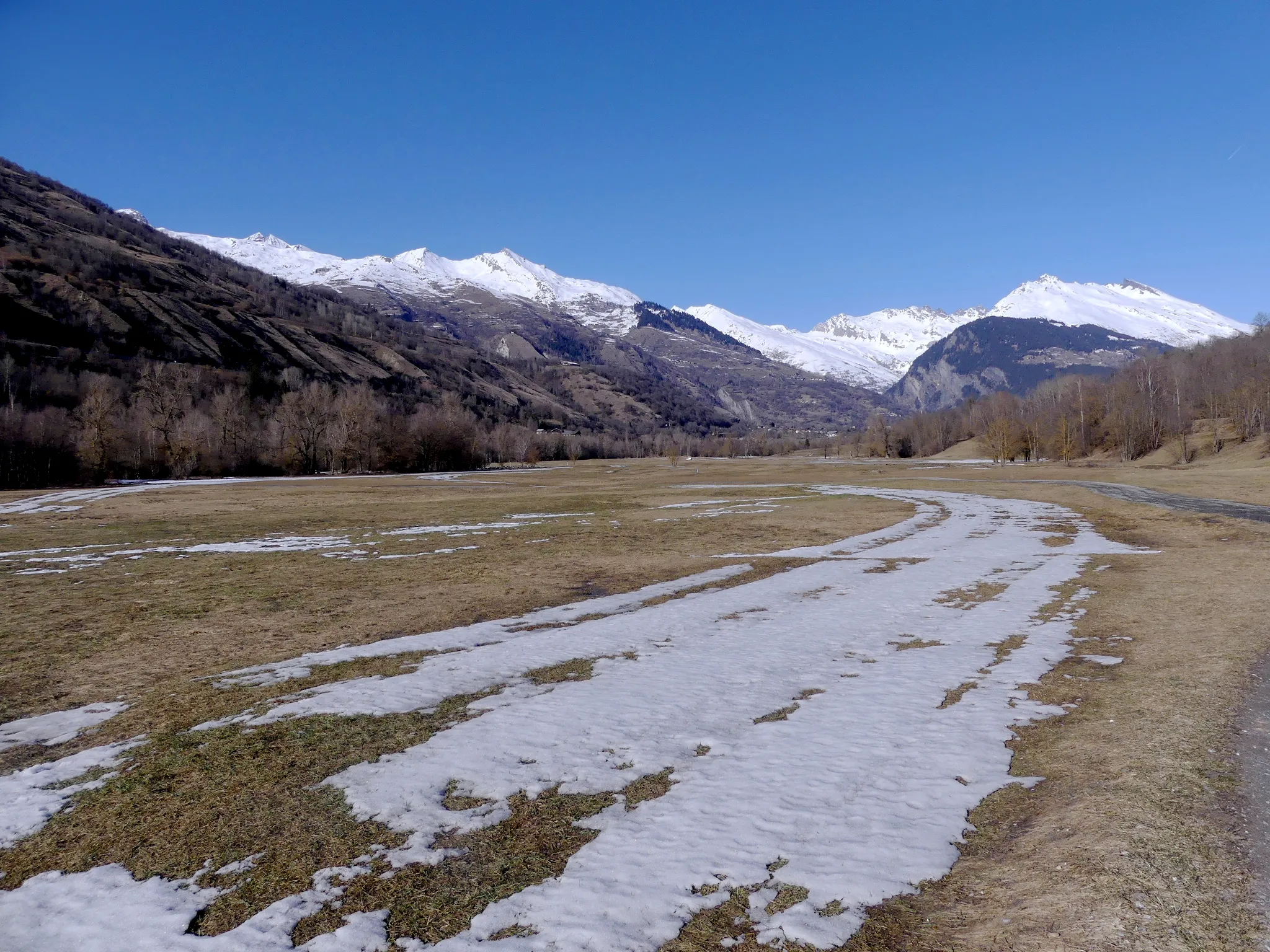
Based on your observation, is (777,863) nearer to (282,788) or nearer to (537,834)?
(537,834)

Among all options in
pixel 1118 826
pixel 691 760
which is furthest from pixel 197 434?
pixel 1118 826

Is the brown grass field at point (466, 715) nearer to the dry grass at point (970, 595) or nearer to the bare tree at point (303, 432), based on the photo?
the dry grass at point (970, 595)

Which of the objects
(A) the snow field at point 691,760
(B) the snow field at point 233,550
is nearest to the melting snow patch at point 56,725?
(A) the snow field at point 691,760

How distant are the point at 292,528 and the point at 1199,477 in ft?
237

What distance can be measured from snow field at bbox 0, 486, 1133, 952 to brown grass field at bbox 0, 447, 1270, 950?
257mm

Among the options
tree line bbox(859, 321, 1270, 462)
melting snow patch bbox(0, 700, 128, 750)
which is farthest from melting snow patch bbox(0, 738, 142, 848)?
tree line bbox(859, 321, 1270, 462)

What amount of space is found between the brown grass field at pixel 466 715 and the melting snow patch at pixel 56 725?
305 millimetres

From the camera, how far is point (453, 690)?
11.1 metres

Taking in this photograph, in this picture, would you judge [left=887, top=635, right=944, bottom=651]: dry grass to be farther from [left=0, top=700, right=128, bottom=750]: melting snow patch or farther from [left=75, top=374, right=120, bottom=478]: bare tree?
[left=75, top=374, right=120, bottom=478]: bare tree

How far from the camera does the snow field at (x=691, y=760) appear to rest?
553cm

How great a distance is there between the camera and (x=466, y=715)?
32.9ft

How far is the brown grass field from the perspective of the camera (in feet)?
18.0

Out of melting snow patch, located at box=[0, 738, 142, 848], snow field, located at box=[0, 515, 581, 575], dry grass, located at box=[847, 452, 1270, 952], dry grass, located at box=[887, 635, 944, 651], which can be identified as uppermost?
dry grass, located at box=[847, 452, 1270, 952]

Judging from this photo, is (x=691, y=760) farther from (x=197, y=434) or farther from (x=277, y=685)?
(x=197, y=434)
